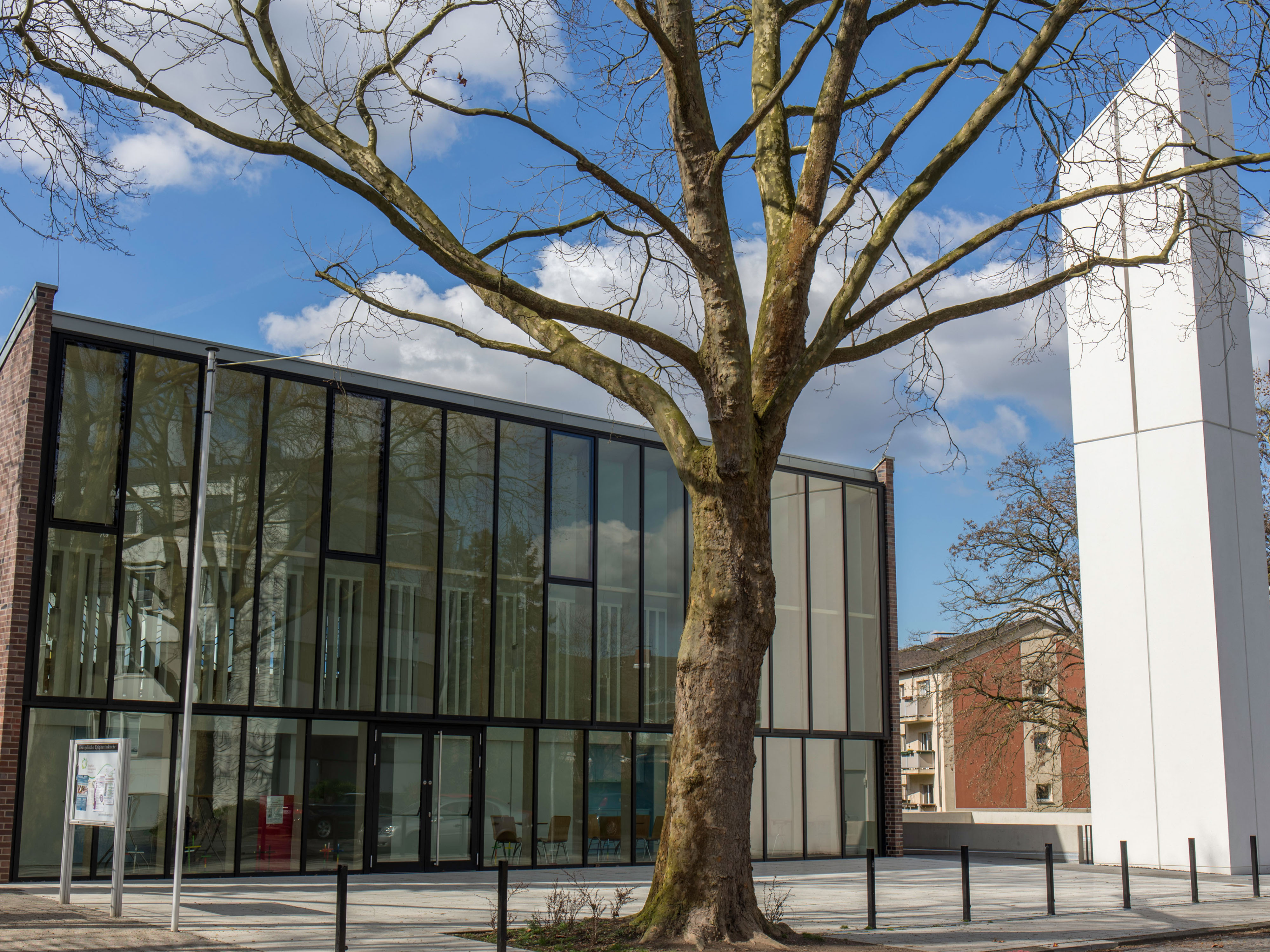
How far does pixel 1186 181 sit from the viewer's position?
19.9 m

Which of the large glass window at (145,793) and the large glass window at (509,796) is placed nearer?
the large glass window at (145,793)

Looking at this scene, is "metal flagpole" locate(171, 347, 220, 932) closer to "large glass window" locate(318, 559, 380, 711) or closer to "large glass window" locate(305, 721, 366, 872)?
"large glass window" locate(305, 721, 366, 872)

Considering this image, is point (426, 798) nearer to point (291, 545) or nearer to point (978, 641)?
point (291, 545)

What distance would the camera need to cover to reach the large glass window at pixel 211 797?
54.0 feet

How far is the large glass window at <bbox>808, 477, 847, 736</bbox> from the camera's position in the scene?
79.9 ft

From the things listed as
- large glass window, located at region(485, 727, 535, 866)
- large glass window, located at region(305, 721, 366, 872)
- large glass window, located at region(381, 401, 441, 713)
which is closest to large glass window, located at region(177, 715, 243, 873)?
large glass window, located at region(305, 721, 366, 872)

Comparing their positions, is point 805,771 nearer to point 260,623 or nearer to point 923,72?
point 260,623

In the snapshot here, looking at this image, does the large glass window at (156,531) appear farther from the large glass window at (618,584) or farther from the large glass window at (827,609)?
the large glass window at (827,609)

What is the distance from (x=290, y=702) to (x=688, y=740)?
31.4 ft

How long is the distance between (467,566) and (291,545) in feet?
10.2

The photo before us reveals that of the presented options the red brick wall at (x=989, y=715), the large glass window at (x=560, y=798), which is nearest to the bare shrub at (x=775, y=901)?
the large glass window at (x=560, y=798)

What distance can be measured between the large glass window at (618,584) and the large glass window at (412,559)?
3.39m

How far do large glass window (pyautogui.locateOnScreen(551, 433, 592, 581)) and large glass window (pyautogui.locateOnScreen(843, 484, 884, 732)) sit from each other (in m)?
6.94

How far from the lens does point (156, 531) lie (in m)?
16.7
